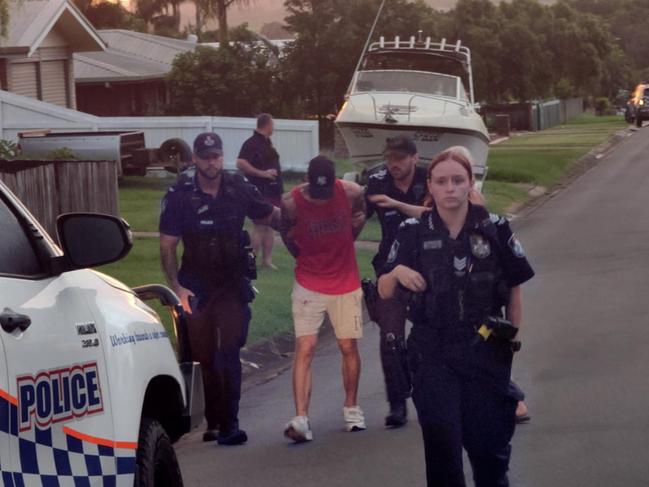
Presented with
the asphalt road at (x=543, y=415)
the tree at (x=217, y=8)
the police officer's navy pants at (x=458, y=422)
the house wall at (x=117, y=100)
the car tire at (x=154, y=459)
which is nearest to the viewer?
the car tire at (x=154, y=459)

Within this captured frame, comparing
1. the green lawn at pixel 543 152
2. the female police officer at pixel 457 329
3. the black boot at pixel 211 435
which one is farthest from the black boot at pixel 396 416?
the green lawn at pixel 543 152

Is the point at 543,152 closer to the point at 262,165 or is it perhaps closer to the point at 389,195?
the point at 262,165

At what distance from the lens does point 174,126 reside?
32.0 metres

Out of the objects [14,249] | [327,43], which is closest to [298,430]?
[14,249]

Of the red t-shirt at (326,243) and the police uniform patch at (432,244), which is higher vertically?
the police uniform patch at (432,244)

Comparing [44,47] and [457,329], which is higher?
[44,47]

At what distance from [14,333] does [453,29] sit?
54349mm

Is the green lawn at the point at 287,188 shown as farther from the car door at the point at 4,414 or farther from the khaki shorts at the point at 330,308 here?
the car door at the point at 4,414

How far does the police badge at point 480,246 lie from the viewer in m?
6.34

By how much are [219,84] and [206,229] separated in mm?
34318

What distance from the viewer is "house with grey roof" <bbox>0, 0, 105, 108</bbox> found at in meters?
34.6

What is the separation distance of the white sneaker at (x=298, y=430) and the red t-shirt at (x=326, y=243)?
0.90 meters

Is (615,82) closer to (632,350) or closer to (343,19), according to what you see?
(343,19)

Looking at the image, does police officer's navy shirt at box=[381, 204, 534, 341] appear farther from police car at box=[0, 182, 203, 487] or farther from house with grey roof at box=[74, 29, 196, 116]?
house with grey roof at box=[74, 29, 196, 116]
